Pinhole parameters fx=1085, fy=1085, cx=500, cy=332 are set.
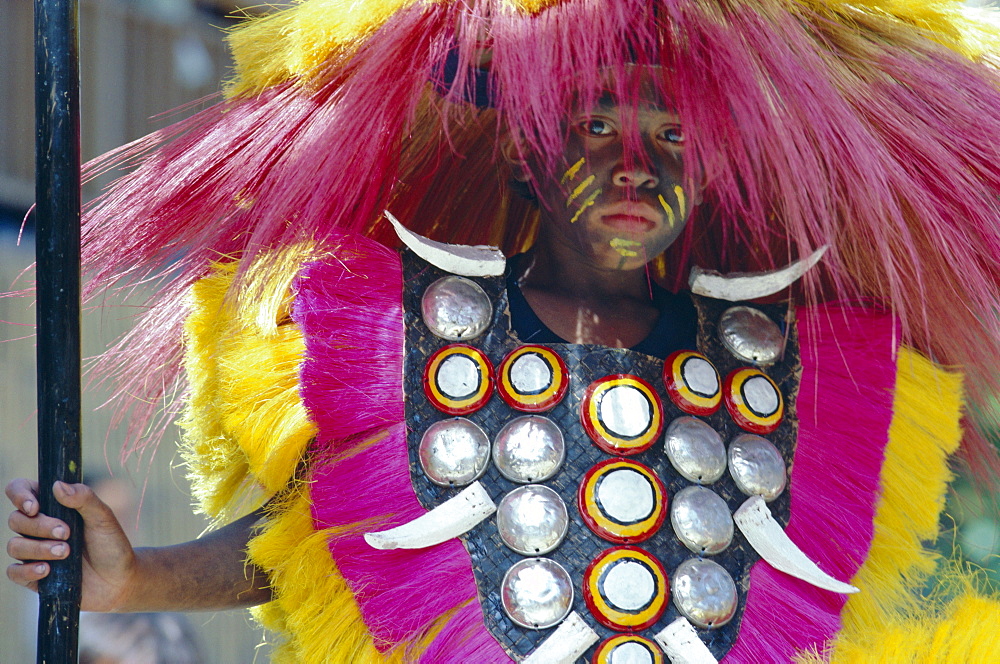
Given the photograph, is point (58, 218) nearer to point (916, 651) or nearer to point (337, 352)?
point (337, 352)

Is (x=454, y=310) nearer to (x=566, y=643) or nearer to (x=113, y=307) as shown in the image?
(x=566, y=643)

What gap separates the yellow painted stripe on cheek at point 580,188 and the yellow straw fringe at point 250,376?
0.36m

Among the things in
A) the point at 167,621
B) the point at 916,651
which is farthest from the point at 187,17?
the point at 916,651

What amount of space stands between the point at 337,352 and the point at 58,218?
14.5 inches

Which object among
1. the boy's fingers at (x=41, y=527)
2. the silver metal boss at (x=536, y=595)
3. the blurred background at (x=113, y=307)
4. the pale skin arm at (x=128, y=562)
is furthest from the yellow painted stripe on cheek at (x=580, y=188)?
the blurred background at (x=113, y=307)

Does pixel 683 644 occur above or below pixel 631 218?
below

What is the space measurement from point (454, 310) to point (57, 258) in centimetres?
48

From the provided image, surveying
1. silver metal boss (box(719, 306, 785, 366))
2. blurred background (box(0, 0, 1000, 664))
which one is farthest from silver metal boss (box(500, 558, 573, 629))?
blurred background (box(0, 0, 1000, 664))

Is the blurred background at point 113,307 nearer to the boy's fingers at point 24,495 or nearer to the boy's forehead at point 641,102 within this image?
the boy's fingers at point 24,495

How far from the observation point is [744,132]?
1.22 meters

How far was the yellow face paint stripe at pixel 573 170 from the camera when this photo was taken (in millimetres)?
1425

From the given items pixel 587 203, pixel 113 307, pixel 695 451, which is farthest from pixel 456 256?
pixel 113 307

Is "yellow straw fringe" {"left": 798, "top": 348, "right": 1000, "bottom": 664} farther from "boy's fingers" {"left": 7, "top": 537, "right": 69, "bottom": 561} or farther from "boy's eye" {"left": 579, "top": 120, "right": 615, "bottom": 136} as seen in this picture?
"boy's fingers" {"left": 7, "top": 537, "right": 69, "bottom": 561}

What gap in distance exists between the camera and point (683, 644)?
1306 millimetres
